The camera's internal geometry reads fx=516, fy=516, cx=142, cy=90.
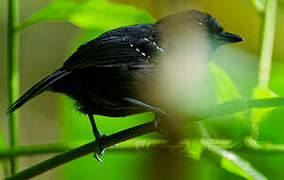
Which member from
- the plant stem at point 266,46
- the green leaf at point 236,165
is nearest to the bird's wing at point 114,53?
the plant stem at point 266,46

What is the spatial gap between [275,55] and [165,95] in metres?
1.28

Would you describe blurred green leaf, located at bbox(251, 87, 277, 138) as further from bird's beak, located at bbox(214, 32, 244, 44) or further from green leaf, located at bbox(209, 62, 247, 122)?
bird's beak, located at bbox(214, 32, 244, 44)

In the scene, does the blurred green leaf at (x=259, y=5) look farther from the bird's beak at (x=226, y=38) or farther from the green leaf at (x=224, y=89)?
the bird's beak at (x=226, y=38)

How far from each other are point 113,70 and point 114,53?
0.36ft

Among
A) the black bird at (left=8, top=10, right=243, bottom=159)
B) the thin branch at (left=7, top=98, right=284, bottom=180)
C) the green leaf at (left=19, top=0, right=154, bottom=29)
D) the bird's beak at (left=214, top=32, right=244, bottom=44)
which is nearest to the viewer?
the thin branch at (left=7, top=98, right=284, bottom=180)

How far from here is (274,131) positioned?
1.81 m

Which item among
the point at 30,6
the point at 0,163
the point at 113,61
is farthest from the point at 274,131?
the point at 30,6

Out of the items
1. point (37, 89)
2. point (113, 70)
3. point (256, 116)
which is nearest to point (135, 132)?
point (256, 116)

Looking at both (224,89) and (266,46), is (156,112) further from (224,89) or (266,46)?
(266,46)

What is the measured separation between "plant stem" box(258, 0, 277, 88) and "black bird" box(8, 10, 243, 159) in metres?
0.28

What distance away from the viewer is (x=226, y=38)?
2416 millimetres

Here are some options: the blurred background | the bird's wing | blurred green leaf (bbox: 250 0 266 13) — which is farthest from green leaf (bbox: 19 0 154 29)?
blurred green leaf (bbox: 250 0 266 13)

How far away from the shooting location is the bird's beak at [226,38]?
239 centimetres

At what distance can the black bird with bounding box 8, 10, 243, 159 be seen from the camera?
220 cm
